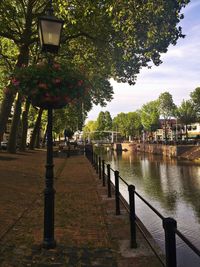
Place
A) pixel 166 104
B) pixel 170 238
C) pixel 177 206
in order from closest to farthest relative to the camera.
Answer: pixel 170 238, pixel 177 206, pixel 166 104

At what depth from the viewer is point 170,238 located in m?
3.85

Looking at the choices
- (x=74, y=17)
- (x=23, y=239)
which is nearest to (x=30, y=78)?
(x=23, y=239)

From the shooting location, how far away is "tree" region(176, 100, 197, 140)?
7888 centimetres

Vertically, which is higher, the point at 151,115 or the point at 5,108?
the point at 151,115

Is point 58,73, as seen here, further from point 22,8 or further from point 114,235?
point 22,8

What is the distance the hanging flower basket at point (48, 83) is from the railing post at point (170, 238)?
354 cm

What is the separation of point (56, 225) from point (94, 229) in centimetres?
92

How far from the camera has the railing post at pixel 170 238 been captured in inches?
146

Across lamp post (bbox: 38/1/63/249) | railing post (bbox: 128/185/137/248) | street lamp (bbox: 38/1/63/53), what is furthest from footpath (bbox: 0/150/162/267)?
street lamp (bbox: 38/1/63/53)

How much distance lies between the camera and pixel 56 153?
1534 inches

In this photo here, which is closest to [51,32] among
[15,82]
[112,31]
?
[15,82]

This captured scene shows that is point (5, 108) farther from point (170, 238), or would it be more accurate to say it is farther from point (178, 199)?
point (170, 238)

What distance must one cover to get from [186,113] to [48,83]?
79712mm

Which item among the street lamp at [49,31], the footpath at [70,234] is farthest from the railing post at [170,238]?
the street lamp at [49,31]
